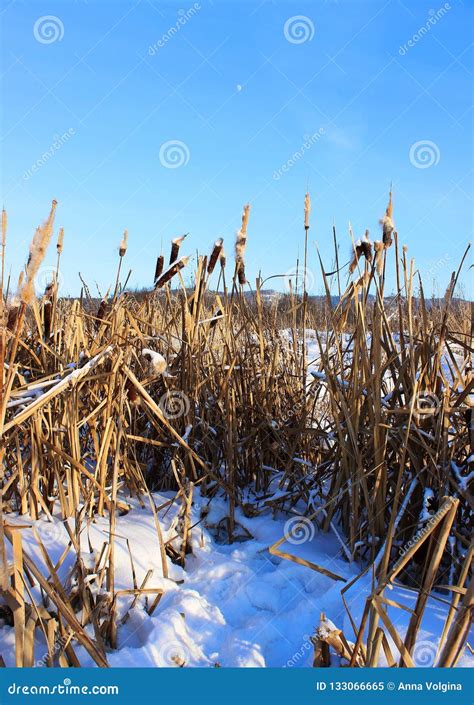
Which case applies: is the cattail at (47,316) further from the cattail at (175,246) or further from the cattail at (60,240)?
the cattail at (175,246)

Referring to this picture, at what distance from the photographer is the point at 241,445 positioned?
1974 millimetres

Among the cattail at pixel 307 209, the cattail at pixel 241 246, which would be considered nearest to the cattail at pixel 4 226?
the cattail at pixel 241 246

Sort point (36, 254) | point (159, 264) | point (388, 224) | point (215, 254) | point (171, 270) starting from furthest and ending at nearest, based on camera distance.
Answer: point (159, 264)
point (215, 254)
point (171, 270)
point (388, 224)
point (36, 254)

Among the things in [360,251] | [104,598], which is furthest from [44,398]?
[360,251]

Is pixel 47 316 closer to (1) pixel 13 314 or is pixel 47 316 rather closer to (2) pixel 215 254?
(2) pixel 215 254

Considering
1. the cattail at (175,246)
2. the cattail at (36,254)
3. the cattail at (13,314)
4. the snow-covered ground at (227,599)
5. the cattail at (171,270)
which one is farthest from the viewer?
the cattail at (175,246)

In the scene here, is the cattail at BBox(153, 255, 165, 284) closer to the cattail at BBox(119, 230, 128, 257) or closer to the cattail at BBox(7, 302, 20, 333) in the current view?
the cattail at BBox(119, 230, 128, 257)

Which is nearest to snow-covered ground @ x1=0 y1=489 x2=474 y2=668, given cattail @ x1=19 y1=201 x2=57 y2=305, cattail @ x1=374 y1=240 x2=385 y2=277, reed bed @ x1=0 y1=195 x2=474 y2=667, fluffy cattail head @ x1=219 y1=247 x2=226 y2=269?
reed bed @ x1=0 y1=195 x2=474 y2=667

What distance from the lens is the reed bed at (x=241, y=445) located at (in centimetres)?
109

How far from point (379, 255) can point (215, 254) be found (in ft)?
2.10

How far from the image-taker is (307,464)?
5.96ft

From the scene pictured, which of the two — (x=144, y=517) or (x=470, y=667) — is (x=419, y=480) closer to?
(x=470, y=667)

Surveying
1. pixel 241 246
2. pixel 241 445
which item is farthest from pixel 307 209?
pixel 241 445

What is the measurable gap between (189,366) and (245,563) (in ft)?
2.35
